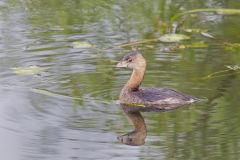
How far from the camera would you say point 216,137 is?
722 centimetres

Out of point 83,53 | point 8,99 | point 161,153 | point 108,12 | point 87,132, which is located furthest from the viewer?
point 108,12

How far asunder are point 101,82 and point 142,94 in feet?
2.25

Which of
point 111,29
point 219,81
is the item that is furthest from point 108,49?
point 219,81

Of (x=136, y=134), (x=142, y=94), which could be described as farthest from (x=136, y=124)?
(x=142, y=94)

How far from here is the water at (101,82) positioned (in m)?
7.12

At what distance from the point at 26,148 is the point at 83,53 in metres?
3.24

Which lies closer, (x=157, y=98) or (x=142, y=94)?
(x=157, y=98)

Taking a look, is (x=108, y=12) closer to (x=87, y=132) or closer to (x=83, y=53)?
(x=83, y=53)

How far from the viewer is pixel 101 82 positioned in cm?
898

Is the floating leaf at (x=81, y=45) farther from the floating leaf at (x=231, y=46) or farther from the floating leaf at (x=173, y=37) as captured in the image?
the floating leaf at (x=231, y=46)

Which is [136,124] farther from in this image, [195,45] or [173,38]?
[173,38]

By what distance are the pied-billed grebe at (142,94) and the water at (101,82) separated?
0.41ft

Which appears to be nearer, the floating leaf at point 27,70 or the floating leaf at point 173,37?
the floating leaf at point 27,70

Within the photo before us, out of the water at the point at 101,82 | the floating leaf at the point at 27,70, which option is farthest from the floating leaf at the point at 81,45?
the floating leaf at the point at 27,70
